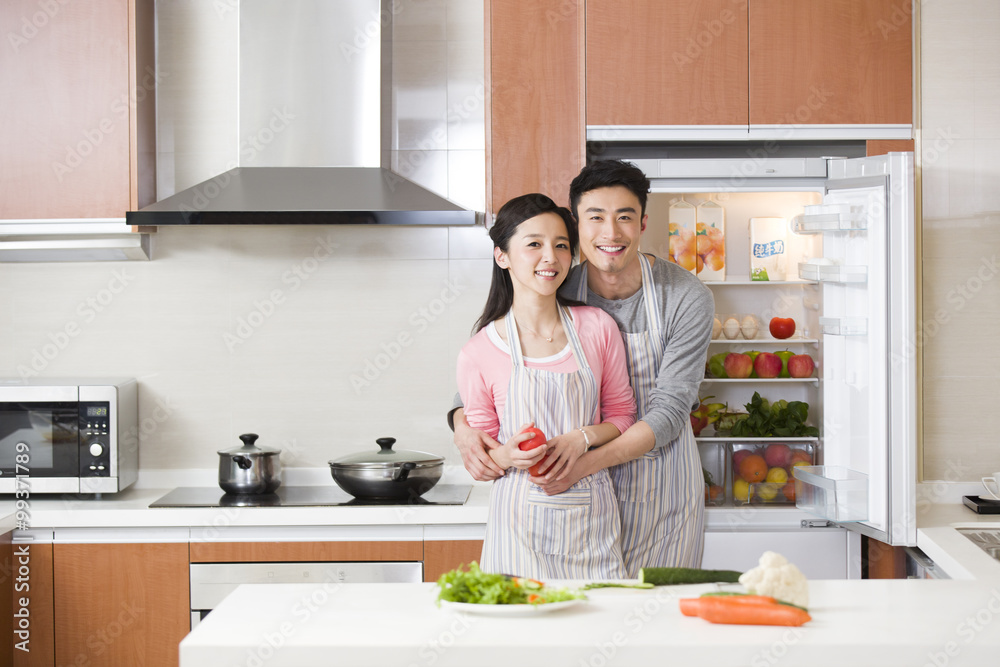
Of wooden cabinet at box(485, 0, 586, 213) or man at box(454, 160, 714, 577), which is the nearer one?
man at box(454, 160, 714, 577)

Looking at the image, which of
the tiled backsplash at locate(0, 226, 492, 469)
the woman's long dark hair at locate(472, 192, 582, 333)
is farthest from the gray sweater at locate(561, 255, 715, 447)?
the tiled backsplash at locate(0, 226, 492, 469)

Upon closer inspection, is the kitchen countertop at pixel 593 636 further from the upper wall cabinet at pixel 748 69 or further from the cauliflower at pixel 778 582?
the upper wall cabinet at pixel 748 69

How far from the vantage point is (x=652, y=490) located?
6.32ft

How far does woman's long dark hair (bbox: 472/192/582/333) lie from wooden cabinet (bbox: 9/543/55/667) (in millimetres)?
1445

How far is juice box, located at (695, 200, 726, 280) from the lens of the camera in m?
2.45

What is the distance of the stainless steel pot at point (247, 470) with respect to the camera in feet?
8.32

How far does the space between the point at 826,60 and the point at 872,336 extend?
828mm

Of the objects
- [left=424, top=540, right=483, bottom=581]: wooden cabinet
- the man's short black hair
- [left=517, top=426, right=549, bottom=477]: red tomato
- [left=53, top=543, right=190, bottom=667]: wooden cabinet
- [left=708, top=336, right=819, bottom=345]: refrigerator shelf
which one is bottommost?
[left=53, top=543, right=190, bottom=667]: wooden cabinet

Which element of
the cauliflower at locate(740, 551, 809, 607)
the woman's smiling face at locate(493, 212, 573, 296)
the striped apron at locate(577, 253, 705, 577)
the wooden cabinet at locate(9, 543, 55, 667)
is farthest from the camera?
the wooden cabinet at locate(9, 543, 55, 667)

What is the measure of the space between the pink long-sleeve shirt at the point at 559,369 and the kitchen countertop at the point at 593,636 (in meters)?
0.57

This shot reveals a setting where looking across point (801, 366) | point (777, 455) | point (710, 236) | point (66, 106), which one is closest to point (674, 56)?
point (710, 236)

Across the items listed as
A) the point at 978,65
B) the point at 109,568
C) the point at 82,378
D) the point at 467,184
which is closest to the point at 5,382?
the point at 82,378

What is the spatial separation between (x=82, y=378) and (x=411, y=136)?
1353mm

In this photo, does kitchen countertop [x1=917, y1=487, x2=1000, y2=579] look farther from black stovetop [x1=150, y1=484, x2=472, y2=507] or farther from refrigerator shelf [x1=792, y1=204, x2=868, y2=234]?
black stovetop [x1=150, y1=484, x2=472, y2=507]
